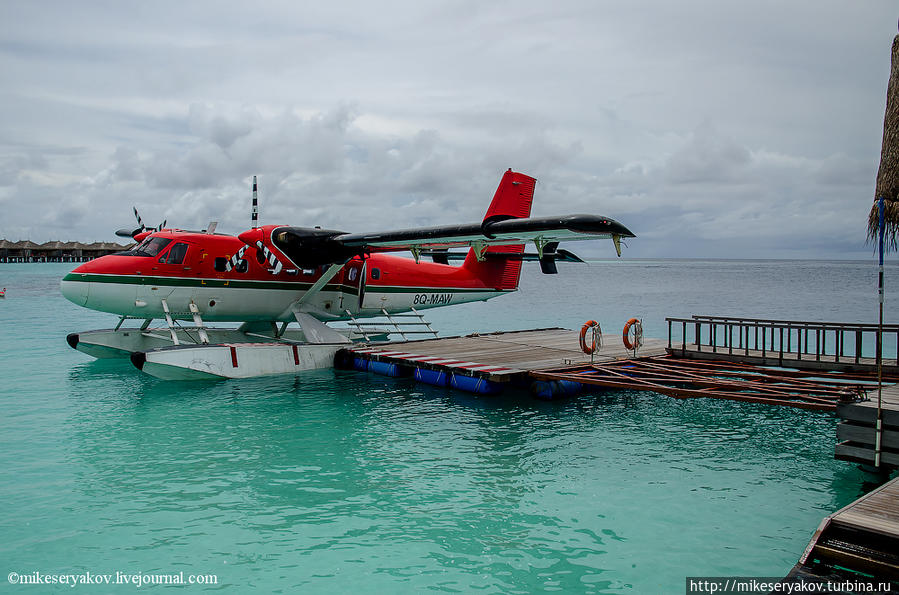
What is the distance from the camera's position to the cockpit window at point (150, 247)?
13805 millimetres

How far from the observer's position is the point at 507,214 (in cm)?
1731

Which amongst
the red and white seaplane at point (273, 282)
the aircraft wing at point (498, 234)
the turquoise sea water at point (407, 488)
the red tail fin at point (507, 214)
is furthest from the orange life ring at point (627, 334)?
the red tail fin at point (507, 214)

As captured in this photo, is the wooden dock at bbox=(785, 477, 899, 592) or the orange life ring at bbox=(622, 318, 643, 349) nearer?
the wooden dock at bbox=(785, 477, 899, 592)

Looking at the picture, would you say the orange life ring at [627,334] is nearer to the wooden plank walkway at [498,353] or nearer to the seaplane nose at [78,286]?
the wooden plank walkway at [498,353]

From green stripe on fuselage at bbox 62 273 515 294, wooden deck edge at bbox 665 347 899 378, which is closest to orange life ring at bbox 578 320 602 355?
wooden deck edge at bbox 665 347 899 378

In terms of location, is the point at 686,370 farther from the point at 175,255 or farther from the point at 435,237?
the point at 175,255

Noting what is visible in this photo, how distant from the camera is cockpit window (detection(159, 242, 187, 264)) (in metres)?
13.8

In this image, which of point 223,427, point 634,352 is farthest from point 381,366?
point 634,352

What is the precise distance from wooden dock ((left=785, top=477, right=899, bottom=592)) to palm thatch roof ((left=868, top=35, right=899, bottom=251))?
2696 mm

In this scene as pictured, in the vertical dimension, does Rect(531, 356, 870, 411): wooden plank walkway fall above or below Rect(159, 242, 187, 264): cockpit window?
below

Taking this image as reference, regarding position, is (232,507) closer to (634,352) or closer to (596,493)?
(596,493)

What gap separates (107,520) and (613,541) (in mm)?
5303

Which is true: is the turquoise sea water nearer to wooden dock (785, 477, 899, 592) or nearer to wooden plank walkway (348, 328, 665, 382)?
wooden plank walkway (348, 328, 665, 382)

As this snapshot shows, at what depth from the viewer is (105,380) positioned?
14719mm
